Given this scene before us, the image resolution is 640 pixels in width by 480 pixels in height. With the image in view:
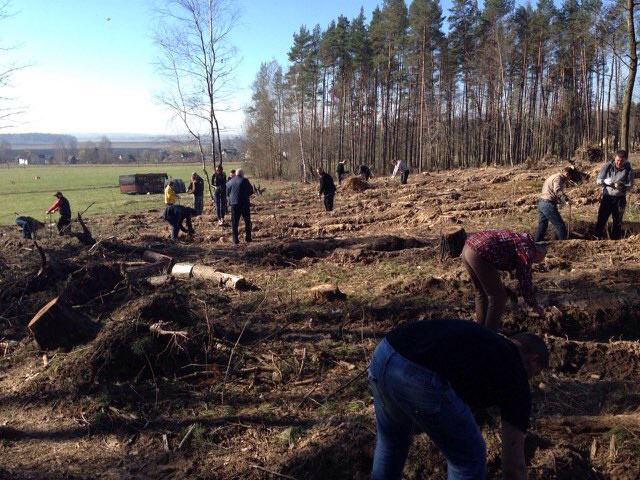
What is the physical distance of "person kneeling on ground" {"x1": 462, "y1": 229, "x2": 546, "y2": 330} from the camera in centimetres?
419

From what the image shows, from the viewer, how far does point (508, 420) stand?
7.36ft

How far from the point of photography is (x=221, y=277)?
315 inches

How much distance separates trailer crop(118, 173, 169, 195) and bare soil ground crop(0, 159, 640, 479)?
29.3 meters

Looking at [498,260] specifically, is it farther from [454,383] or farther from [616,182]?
[616,182]

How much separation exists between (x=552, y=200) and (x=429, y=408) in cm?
713

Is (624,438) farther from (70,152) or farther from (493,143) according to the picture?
(70,152)

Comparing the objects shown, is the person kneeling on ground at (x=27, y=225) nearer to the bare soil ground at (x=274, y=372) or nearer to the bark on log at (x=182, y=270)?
the bare soil ground at (x=274, y=372)

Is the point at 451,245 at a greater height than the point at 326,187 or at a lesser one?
lesser

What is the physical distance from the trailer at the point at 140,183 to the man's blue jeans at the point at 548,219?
104 feet

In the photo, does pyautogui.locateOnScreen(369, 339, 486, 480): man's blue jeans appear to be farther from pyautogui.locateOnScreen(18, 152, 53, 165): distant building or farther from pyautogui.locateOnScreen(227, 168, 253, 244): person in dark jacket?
pyautogui.locateOnScreen(18, 152, 53, 165): distant building

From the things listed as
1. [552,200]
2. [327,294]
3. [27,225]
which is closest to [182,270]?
[327,294]

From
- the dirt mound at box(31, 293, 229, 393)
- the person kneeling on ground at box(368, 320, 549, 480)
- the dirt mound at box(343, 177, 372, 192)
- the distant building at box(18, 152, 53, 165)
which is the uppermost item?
the distant building at box(18, 152, 53, 165)

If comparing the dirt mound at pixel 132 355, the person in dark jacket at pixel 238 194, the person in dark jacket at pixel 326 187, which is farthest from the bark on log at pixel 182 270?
the person in dark jacket at pixel 326 187

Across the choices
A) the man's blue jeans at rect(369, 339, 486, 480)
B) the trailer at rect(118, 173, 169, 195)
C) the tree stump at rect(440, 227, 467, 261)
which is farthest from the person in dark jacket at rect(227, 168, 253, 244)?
the trailer at rect(118, 173, 169, 195)
